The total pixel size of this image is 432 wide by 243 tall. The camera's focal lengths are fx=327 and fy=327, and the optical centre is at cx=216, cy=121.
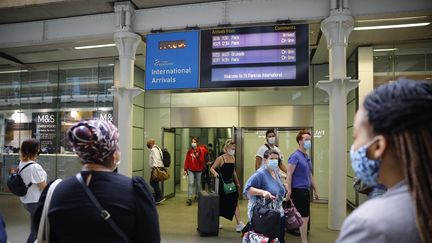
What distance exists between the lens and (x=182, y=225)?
20.7ft

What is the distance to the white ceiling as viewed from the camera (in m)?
6.32

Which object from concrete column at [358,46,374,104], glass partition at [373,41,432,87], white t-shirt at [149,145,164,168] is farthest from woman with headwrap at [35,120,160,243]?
glass partition at [373,41,432,87]

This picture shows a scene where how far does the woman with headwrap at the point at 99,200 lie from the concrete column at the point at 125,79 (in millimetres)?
4955

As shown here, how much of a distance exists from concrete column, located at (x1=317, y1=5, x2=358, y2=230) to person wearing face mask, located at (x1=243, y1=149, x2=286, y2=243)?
7.01ft

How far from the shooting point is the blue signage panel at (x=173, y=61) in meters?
5.71

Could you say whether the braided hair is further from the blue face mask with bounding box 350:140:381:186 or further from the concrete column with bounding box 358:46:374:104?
the concrete column with bounding box 358:46:374:104

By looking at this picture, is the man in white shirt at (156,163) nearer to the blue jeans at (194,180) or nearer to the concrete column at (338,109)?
the blue jeans at (194,180)

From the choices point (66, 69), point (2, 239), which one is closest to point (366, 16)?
point (2, 239)

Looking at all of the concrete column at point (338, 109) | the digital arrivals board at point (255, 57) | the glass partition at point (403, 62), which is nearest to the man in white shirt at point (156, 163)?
the digital arrivals board at point (255, 57)

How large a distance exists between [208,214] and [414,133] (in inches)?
197

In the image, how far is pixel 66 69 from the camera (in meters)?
9.82

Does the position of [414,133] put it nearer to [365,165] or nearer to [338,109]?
[365,165]

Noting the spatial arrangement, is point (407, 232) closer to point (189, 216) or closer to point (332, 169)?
point (332, 169)

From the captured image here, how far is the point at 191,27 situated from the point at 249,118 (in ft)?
13.4
